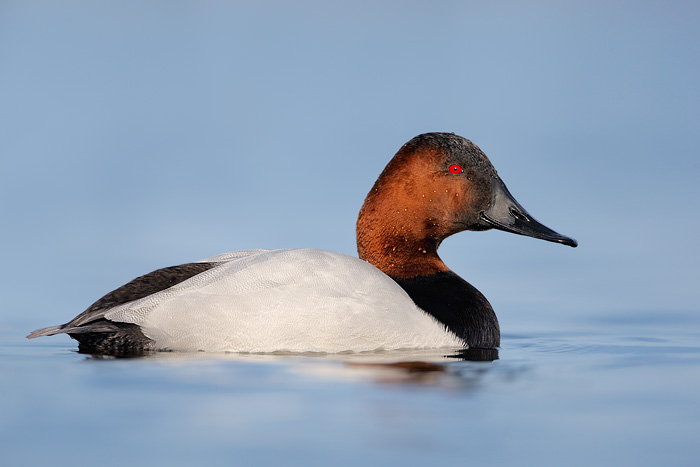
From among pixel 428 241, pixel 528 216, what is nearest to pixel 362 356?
pixel 428 241

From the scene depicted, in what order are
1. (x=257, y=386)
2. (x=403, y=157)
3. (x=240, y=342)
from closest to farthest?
(x=257, y=386)
(x=240, y=342)
(x=403, y=157)

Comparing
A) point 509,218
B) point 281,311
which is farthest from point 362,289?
point 509,218

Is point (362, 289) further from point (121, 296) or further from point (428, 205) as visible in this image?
point (121, 296)

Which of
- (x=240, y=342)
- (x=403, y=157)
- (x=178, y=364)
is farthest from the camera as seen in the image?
(x=403, y=157)

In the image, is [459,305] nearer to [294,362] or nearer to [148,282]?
[294,362]

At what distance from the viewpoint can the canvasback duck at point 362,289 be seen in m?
4.29

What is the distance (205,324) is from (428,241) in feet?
4.83

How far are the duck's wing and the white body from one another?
8 centimetres

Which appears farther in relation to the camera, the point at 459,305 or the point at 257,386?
the point at 459,305

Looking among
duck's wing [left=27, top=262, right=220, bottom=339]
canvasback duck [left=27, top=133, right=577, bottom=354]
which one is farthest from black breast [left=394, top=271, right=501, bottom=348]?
duck's wing [left=27, top=262, right=220, bottom=339]

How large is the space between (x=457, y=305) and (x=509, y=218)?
638 millimetres

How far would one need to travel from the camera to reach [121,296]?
456 centimetres

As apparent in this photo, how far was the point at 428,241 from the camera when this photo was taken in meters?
5.18

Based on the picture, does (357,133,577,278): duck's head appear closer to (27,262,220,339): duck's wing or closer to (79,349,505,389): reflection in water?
(79,349,505,389): reflection in water
